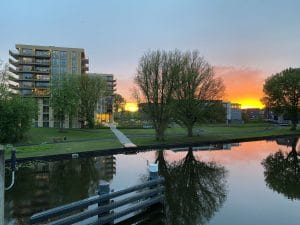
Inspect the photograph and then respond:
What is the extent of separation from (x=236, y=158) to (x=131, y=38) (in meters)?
26.5

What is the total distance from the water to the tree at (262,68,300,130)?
38224 millimetres

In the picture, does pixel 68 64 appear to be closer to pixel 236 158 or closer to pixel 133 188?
pixel 236 158

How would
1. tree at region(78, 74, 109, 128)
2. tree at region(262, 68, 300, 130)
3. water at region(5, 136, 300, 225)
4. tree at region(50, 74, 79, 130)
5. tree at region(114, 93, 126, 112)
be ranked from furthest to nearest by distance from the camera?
tree at region(114, 93, 126, 112), tree at region(78, 74, 109, 128), tree at region(50, 74, 79, 130), tree at region(262, 68, 300, 130), water at region(5, 136, 300, 225)

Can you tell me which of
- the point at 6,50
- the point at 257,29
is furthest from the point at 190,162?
the point at 6,50

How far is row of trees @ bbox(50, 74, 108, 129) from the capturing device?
6066 cm

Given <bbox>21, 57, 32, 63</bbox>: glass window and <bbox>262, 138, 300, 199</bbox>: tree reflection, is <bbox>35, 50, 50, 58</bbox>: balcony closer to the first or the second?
<bbox>21, 57, 32, 63</bbox>: glass window

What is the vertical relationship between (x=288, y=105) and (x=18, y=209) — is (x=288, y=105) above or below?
above

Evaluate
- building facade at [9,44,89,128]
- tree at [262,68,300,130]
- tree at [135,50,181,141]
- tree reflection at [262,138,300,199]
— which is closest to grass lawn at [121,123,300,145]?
tree at [135,50,181,141]

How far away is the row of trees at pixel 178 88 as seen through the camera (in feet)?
128

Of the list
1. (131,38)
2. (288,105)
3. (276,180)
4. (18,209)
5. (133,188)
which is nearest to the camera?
(133,188)

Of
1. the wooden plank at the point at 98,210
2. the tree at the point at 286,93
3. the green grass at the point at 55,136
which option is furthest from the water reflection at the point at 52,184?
the tree at the point at 286,93

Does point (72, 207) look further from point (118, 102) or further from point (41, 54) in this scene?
point (118, 102)

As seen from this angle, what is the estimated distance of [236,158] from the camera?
25.7m

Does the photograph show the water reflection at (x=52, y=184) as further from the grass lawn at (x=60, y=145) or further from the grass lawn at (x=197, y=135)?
the grass lawn at (x=197, y=135)
